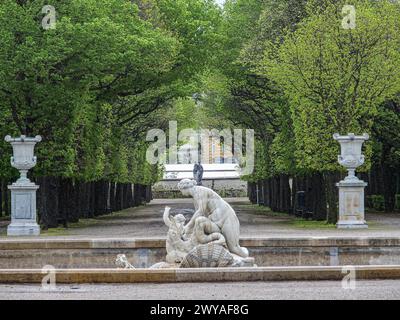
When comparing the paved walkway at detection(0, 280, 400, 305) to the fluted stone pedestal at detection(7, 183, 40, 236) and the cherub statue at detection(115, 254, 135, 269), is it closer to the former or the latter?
the cherub statue at detection(115, 254, 135, 269)

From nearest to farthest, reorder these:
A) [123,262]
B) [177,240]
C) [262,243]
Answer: [177,240], [123,262], [262,243]

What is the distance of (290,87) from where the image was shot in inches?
1869

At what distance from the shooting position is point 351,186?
4278 centimetres

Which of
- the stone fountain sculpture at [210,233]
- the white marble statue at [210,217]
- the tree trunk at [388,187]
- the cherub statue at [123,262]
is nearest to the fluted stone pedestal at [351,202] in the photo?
the tree trunk at [388,187]

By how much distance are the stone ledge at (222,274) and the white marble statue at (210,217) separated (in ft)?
5.34

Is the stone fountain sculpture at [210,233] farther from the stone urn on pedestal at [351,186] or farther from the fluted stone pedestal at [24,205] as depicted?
the stone urn on pedestal at [351,186]

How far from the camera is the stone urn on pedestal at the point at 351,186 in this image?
4259 cm

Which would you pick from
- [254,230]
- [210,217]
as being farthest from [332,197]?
[210,217]

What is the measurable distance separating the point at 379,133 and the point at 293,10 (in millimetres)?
8586

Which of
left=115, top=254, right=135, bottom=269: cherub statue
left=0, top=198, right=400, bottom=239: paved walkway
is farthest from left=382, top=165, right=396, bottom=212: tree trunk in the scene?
left=115, top=254, right=135, bottom=269: cherub statue

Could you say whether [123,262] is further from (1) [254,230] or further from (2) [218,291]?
(1) [254,230]

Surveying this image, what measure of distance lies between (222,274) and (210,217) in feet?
6.42
